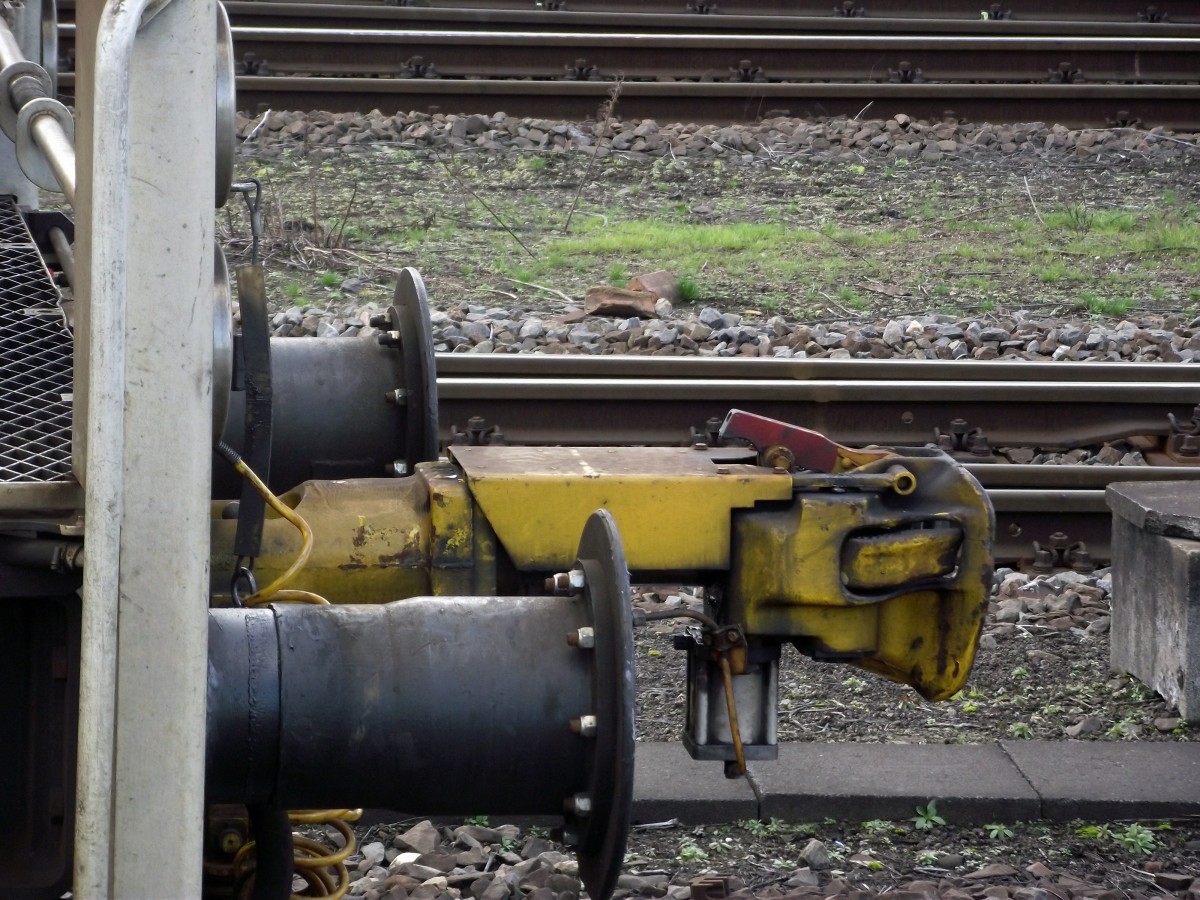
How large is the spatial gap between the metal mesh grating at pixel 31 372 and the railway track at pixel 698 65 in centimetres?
661

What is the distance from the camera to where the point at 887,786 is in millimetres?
3373

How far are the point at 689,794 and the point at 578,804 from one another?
1463 millimetres

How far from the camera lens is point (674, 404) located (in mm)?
5293

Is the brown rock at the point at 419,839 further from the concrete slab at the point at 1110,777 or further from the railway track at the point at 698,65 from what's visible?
the railway track at the point at 698,65

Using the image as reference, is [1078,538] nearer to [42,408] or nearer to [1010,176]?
[42,408]

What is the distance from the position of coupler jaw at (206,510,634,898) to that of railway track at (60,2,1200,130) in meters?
7.41

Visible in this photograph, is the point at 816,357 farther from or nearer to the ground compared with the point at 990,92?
nearer to the ground

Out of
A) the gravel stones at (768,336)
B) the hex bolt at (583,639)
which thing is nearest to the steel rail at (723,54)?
the gravel stones at (768,336)

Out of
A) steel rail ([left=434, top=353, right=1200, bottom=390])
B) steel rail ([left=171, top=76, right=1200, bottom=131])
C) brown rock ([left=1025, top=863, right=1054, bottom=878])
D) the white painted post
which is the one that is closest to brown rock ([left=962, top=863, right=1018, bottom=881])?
brown rock ([left=1025, top=863, right=1054, bottom=878])

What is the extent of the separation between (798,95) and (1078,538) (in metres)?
5.07

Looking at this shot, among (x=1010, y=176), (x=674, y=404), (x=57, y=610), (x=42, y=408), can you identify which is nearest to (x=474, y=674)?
(x=57, y=610)

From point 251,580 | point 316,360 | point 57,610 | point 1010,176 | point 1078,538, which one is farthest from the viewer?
point 1010,176

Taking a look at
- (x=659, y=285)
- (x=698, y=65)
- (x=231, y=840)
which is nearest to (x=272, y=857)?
(x=231, y=840)

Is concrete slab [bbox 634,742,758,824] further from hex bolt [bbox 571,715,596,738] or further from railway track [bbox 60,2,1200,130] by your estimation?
railway track [bbox 60,2,1200,130]
